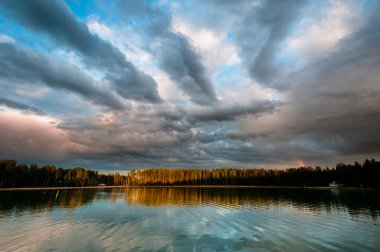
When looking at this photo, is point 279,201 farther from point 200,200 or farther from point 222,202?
point 200,200

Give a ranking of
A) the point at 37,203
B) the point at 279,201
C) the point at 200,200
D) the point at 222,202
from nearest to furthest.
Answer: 1. the point at 37,203
2. the point at 222,202
3. the point at 279,201
4. the point at 200,200

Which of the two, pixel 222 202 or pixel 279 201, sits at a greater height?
pixel 279 201

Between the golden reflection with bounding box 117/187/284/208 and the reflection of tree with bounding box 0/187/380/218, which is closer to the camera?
the reflection of tree with bounding box 0/187/380/218

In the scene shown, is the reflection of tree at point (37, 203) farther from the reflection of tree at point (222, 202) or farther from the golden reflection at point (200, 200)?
the golden reflection at point (200, 200)

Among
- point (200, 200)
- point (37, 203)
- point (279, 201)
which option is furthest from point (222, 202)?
point (37, 203)

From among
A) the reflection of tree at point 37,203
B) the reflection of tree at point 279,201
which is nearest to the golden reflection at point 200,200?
the reflection of tree at point 279,201

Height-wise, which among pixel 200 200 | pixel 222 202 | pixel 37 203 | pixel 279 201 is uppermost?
pixel 279 201

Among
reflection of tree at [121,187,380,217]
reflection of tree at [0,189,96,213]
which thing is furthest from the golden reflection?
reflection of tree at [0,189,96,213]

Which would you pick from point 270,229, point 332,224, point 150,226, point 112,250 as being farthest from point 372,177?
point 112,250

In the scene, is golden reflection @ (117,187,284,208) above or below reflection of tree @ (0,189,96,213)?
above

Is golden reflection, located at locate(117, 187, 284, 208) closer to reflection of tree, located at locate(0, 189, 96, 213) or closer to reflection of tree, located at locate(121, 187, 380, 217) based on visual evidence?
reflection of tree, located at locate(121, 187, 380, 217)

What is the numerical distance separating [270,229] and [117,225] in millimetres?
24850

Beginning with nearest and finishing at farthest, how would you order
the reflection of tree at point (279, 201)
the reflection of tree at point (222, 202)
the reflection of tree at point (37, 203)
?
the reflection of tree at point (37, 203)
the reflection of tree at point (222, 202)
the reflection of tree at point (279, 201)

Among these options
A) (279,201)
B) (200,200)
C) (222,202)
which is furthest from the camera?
(200,200)
